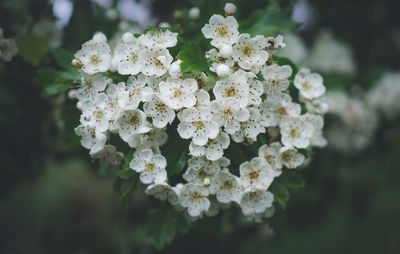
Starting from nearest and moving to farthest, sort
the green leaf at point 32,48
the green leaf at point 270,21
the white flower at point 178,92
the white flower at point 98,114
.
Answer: the white flower at point 178,92 < the white flower at point 98,114 < the green leaf at point 270,21 < the green leaf at point 32,48

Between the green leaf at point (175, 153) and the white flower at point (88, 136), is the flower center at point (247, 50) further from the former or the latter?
the white flower at point (88, 136)

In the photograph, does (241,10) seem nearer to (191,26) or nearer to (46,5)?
(191,26)

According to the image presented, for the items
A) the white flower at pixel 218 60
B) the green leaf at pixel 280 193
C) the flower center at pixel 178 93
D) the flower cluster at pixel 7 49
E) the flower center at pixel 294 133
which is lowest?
the green leaf at pixel 280 193

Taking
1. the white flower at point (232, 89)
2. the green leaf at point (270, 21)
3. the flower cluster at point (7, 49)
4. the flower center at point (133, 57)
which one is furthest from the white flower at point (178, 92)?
the flower cluster at point (7, 49)

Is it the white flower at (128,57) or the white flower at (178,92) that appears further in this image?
the white flower at (128,57)

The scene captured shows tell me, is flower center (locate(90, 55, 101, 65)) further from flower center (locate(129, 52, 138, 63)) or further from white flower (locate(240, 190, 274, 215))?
white flower (locate(240, 190, 274, 215))

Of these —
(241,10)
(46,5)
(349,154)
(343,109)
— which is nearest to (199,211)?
(241,10)
